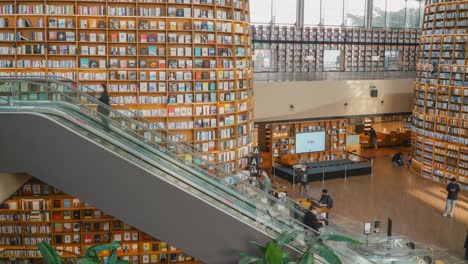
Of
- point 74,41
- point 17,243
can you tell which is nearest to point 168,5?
point 74,41

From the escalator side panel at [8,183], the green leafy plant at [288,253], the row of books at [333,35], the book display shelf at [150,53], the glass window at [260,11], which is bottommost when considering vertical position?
the green leafy plant at [288,253]

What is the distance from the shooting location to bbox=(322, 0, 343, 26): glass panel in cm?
1961

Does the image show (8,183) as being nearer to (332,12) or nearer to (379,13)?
(332,12)

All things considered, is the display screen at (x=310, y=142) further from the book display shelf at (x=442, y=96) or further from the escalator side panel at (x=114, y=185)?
the escalator side panel at (x=114, y=185)

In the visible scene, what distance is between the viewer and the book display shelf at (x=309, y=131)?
54.7 ft

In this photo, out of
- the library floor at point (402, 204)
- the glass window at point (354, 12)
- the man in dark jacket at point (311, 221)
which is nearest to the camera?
the man in dark jacket at point (311, 221)

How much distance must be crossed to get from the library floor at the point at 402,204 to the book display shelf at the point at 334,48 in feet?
15.8

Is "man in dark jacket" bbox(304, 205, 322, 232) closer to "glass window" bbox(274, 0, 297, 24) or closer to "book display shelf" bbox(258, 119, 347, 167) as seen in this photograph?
"book display shelf" bbox(258, 119, 347, 167)

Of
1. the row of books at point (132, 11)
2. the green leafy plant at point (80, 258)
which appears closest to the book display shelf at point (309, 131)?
the row of books at point (132, 11)

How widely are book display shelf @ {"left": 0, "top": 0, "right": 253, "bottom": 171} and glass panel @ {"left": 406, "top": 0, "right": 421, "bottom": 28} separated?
1254 cm

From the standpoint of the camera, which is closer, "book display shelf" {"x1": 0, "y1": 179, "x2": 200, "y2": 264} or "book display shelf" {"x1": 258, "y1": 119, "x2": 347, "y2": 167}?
"book display shelf" {"x1": 0, "y1": 179, "x2": 200, "y2": 264}

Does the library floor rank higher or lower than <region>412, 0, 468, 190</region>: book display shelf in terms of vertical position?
lower

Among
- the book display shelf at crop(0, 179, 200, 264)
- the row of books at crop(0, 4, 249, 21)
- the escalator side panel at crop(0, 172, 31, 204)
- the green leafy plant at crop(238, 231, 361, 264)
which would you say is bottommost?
the book display shelf at crop(0, 179, 200, 264)

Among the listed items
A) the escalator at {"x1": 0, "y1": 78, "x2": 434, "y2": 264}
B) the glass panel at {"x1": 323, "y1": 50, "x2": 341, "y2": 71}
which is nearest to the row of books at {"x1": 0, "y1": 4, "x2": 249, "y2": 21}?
the escalator at {"x1": 0, "y1": 78, "x2": 434, "y2": 264}
